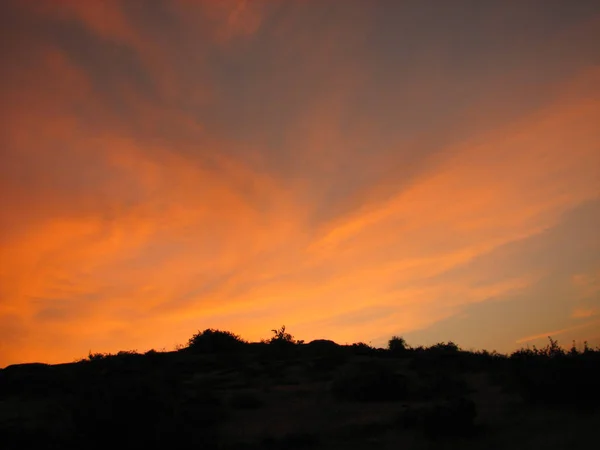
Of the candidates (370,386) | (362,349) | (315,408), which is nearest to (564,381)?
(370,386)

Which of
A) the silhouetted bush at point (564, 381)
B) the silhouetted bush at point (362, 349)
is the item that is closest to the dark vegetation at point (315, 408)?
the silhouetted bush at point (564, 381)

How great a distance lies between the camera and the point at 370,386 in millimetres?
17562

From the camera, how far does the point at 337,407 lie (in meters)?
16.2

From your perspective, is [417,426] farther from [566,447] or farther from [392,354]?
[392,354]

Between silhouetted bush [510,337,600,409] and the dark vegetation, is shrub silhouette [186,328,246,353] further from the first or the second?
silhouetted bush [510,337,600,409]

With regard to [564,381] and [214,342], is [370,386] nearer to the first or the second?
[564,381]

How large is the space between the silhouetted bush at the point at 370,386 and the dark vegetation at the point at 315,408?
0.14 feet

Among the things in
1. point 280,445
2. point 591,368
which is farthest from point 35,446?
point 591,368

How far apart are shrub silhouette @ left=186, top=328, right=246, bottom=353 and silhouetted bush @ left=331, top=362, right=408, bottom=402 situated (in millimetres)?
16620

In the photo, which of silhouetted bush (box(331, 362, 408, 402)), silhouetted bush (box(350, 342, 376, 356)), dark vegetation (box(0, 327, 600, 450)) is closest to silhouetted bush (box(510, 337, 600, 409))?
dark vegetation (box(0, 327, 600, 450))

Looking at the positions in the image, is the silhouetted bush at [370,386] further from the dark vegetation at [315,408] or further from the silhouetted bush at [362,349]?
the silhouetted bush at [362,349]

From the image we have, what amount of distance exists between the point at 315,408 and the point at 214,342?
18567 millimetres

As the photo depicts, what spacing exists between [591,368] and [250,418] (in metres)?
11.0

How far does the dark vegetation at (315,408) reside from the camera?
37.1ft
